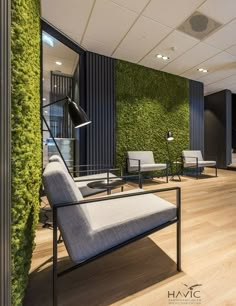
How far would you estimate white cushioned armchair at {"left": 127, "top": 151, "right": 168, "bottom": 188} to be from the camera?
185 inches

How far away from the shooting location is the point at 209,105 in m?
8.16

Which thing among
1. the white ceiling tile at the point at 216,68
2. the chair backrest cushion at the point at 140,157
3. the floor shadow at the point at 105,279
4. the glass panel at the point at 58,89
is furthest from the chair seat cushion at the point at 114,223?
the white ceiling tile at the point at 216,68

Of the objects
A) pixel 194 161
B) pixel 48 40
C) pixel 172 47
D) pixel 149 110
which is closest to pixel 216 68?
pixel 172 47

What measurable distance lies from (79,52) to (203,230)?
406 cm

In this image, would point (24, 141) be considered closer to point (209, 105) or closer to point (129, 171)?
point (129, 171)

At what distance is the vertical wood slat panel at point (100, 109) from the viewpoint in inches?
178

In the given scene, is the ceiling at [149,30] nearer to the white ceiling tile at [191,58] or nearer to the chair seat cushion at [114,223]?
the white ceiling tile at [191,58]

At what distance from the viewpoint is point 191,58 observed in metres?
4.71

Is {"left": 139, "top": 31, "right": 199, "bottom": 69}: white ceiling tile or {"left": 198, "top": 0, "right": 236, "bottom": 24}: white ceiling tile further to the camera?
{"left": 139, "top": 31, "right": 199, "bottom": 69}: white ceiling tile

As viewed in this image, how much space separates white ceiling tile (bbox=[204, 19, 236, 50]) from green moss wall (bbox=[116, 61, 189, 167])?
1.76 metres

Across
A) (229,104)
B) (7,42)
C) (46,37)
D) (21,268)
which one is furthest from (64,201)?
(229,104)

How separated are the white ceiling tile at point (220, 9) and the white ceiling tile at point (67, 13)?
1.71 m

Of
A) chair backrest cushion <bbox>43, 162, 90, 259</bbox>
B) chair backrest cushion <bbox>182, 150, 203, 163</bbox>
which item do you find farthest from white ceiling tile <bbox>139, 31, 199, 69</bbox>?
chair backrest cushion <bbox>43, 162, 90, 259</bbox>

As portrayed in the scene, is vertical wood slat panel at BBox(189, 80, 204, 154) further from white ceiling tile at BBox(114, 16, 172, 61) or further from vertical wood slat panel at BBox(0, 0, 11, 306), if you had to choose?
vertical wood slat panel at BBox(0, 0, 11, 306)
